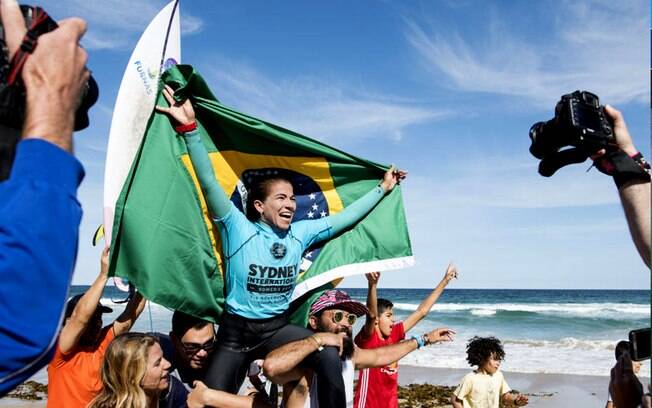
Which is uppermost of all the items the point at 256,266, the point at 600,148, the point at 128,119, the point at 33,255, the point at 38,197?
the point at 128,119

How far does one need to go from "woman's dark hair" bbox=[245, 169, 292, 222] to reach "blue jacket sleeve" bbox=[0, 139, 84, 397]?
333 centimetres

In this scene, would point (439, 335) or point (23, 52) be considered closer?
point (23, 52)

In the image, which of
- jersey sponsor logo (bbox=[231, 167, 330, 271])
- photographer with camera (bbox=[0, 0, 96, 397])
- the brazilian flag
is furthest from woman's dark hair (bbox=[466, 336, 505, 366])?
photographer with camera (bbox=[0, 0, 96, 397])

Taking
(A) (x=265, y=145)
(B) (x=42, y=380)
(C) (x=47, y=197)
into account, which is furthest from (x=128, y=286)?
(B) (x=42, y=380)

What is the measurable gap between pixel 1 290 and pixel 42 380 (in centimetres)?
1413

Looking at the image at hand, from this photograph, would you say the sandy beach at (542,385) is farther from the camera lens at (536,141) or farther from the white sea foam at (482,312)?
the white sea foam at (482,312)

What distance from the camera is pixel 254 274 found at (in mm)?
4258

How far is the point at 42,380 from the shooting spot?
44.6ft

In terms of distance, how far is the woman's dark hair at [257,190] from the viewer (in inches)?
178

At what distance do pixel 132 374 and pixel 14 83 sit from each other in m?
2.78

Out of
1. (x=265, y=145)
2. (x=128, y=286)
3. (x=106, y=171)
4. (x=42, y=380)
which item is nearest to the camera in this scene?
(x=106, y=171)

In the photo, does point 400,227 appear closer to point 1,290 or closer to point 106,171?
point 106,171

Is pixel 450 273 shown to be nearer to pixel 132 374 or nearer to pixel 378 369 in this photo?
pixel 378 369

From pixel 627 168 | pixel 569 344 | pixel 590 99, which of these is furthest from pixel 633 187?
pixel 569 344
